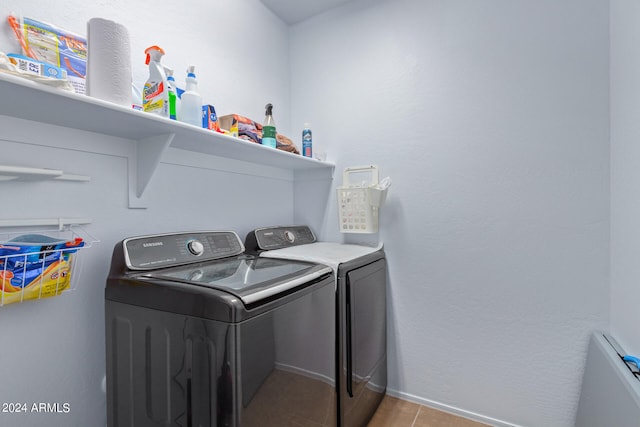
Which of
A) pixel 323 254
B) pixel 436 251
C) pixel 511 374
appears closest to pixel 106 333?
pixel 323 254

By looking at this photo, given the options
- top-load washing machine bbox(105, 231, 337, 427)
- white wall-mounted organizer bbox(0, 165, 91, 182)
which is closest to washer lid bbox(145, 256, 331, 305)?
top-load washing machine bbox(105, 231, 337, 427)

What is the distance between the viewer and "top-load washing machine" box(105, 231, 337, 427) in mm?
838

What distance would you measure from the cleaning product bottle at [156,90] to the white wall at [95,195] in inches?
7.2

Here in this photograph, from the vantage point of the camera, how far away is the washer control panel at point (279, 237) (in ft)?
5.79

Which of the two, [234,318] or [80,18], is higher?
[80,18]

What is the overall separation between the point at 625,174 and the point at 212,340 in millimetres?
1752

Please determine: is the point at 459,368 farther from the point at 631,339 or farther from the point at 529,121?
the point at 529,121

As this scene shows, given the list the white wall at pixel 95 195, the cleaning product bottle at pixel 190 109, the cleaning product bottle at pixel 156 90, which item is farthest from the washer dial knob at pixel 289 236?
the cleaning product bottle at pixel 156 90

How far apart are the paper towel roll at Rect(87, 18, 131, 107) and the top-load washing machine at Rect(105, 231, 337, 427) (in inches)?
21.2

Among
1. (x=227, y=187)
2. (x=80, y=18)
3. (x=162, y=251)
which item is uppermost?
(x=80, y=18)

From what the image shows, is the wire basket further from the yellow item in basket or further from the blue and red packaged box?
the blue and red packaged box

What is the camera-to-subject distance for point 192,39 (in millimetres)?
1627

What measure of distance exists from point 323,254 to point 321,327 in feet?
1.50

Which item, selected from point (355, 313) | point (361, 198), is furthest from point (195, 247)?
point (361, 198)
